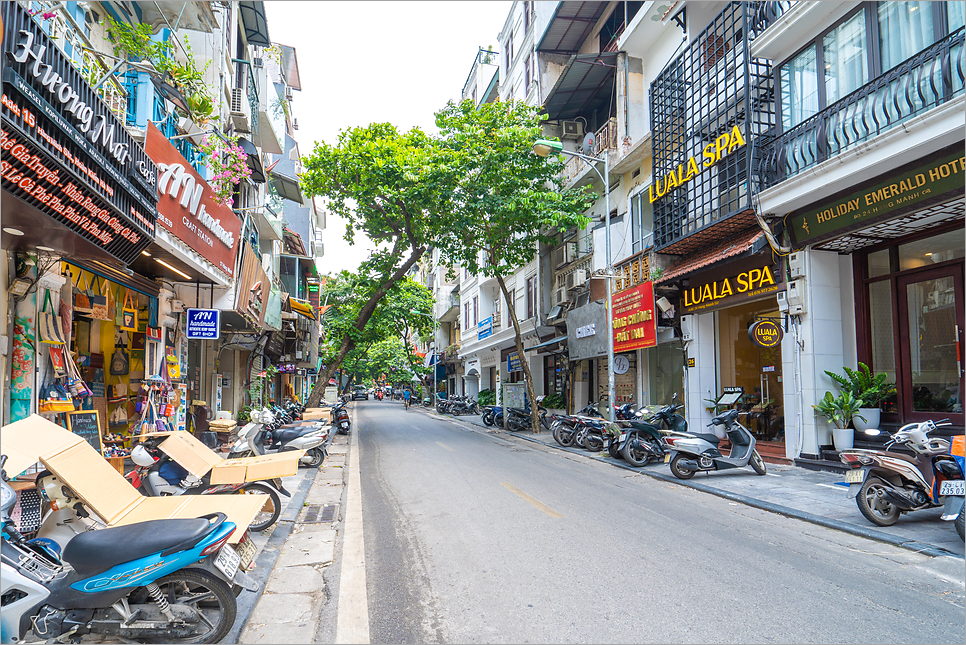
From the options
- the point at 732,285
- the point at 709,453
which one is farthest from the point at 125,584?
the point at 732,285

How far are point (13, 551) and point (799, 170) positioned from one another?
1194cm

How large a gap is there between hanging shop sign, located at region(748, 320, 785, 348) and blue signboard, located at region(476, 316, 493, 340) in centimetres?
2041

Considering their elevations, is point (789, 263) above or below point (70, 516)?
above

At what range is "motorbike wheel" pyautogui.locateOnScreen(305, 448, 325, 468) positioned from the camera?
11797mm

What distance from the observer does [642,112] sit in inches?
725

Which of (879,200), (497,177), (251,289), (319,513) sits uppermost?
(497,177)

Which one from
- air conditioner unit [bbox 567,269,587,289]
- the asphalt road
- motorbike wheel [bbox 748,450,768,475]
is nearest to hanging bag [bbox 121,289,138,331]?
the asphalt road

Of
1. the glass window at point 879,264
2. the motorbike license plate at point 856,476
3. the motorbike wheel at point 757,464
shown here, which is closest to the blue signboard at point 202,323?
the motorbike wheel at point 757,464

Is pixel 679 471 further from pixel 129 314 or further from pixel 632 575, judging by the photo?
pixel 129 314

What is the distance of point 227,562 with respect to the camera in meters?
3.77

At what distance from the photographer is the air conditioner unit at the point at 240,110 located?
1644 cm

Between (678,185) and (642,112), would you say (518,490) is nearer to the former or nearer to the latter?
(678,185)

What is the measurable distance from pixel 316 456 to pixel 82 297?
516cm

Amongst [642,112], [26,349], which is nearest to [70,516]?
[26,349]
